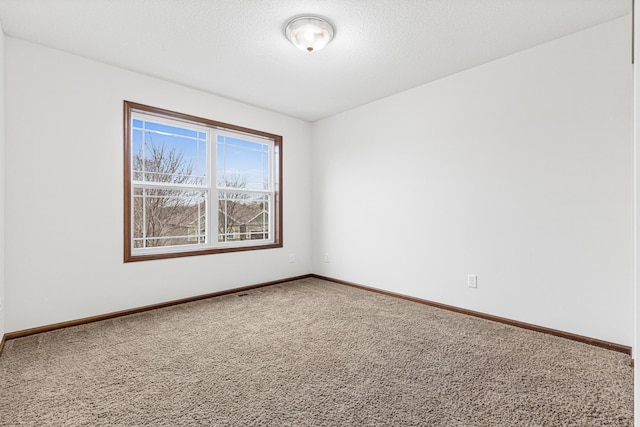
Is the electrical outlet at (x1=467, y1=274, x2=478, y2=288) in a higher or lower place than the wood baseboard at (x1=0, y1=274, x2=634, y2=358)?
higher

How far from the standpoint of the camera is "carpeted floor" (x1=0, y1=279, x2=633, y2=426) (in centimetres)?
152

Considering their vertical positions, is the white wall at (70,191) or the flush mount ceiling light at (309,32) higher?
the flush mount ceiling light at (309,32)

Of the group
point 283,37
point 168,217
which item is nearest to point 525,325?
point 283,37

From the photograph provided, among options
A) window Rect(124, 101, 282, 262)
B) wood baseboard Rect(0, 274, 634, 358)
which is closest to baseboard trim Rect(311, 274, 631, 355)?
wood baseboard Rect(0, 274, 634, 358)

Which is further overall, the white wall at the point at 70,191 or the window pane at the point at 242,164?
the window pane at the point at 242,164

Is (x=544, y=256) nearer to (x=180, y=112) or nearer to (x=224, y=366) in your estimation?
(x=224, y=366)

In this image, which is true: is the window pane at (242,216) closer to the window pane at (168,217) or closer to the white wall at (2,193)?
the window pane at (168,217)

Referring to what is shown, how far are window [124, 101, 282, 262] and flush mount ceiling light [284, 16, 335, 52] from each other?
5.61 feet

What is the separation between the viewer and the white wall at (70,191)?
8.15 ft

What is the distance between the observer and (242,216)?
13.7 feet

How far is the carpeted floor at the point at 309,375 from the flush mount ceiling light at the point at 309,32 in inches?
92.1

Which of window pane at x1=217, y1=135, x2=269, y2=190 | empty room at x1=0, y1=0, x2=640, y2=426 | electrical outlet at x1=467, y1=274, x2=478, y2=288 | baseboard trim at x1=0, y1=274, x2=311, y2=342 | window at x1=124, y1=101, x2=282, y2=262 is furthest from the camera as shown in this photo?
window pane at x1=217, y1=135, x2=269, y2=190

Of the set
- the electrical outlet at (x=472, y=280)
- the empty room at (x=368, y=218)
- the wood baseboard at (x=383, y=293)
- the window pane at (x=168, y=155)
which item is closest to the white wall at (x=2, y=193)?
the empty room at (x=368, y=218)

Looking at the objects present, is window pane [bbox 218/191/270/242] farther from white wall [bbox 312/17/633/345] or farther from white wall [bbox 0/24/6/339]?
white wall [bbox 0/24/6/339]
